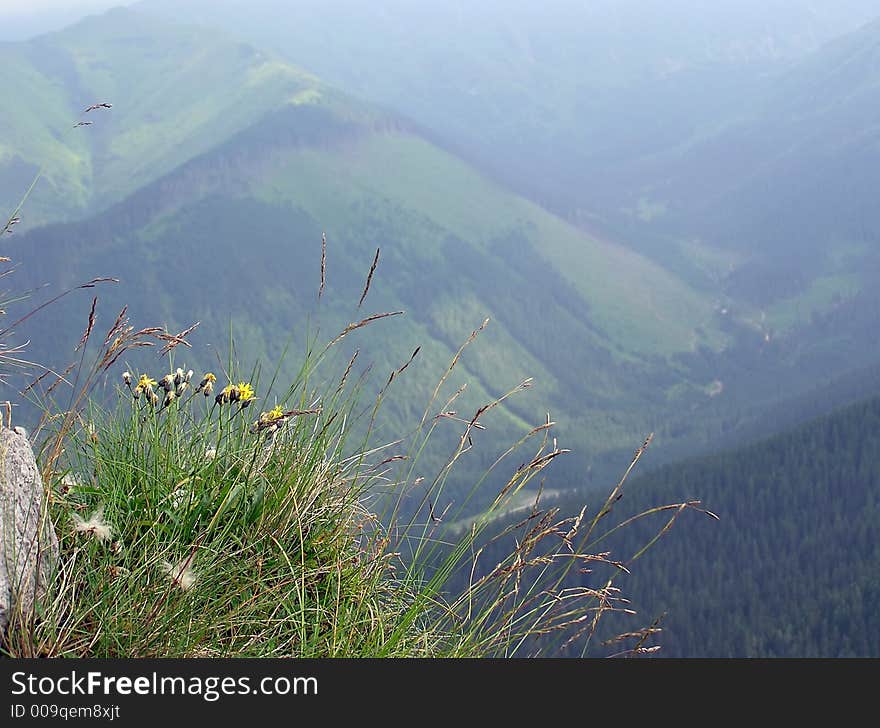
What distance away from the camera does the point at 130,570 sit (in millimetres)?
5285

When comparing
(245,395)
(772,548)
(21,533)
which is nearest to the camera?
(21,533)

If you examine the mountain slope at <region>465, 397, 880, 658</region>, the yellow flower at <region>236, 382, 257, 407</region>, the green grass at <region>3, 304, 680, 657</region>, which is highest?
the yellow flower at <region>236, 382, 257, 407</region>

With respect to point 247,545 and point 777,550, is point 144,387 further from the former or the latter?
point 777,550

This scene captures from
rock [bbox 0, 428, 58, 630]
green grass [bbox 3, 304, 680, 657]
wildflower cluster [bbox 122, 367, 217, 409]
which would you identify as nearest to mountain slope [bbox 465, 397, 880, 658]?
green grass [bbox 3, 304, 680, 657]

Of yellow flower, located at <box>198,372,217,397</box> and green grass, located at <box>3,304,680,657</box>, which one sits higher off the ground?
yellow flower, located at <box>198,372,217,397</box>

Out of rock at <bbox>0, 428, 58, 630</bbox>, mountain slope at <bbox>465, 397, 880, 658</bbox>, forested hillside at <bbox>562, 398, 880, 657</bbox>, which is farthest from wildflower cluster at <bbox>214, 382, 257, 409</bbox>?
forested hillside at <bbox>562, 398, 880, 657</bbox>

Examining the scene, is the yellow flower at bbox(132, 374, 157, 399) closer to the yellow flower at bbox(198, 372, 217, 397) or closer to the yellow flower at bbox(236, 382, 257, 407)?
the yellow flower at bbox(198, 372, 217, 397)

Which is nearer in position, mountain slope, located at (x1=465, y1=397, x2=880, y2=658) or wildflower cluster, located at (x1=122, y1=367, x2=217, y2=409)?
wildflower cluster, located at (x1=122, y1=367, x2=217, y2=409)

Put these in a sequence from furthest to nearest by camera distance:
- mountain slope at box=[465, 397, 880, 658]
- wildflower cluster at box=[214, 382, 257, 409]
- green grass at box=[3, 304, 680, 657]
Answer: mountain slope at box=[465, 397, 880, 658] → wildflower cluster at box=[214, 382, 257, 409] → green grass at box=[3, 304, 680, 657]

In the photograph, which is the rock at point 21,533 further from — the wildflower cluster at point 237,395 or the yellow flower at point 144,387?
the wildflower cluster at point 237,395

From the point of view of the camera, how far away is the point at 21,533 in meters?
5.08

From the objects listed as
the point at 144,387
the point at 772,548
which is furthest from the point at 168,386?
the point at 772,548

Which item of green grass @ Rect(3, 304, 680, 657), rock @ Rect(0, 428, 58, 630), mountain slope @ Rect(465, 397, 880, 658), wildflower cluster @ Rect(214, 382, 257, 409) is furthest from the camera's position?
mountain slope @ Rect(465, 397, 880, 658)

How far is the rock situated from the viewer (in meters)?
4.82
